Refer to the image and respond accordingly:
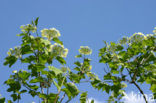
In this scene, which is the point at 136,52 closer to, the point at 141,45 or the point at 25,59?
the point at 141,45

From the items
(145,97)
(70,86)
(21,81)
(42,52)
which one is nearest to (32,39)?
(42,52)

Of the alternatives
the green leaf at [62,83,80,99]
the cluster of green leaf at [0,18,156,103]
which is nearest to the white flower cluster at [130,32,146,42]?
the cluster of green leaf at [0,18,156,103]

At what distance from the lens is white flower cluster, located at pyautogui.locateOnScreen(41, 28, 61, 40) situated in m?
4.39

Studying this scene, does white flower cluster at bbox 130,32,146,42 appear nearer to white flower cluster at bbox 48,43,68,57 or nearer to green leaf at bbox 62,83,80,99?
white flower cluster at bbox 48,43,68,57

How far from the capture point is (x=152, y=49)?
5109 mm

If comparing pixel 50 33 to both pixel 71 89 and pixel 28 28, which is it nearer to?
pixel 28 28

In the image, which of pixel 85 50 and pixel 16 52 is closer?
pixel 16 52

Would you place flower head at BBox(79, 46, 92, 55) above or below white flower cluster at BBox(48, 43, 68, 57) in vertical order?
above

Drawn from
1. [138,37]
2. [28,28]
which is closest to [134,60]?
[138,37]

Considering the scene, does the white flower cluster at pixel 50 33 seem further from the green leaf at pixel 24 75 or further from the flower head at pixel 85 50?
the flower head at pixel 85 50

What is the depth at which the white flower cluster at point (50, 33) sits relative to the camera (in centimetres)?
439

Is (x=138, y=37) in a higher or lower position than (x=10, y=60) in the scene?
higher

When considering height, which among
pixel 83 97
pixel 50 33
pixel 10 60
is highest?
pixel 50 33

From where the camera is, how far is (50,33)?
445 cm
